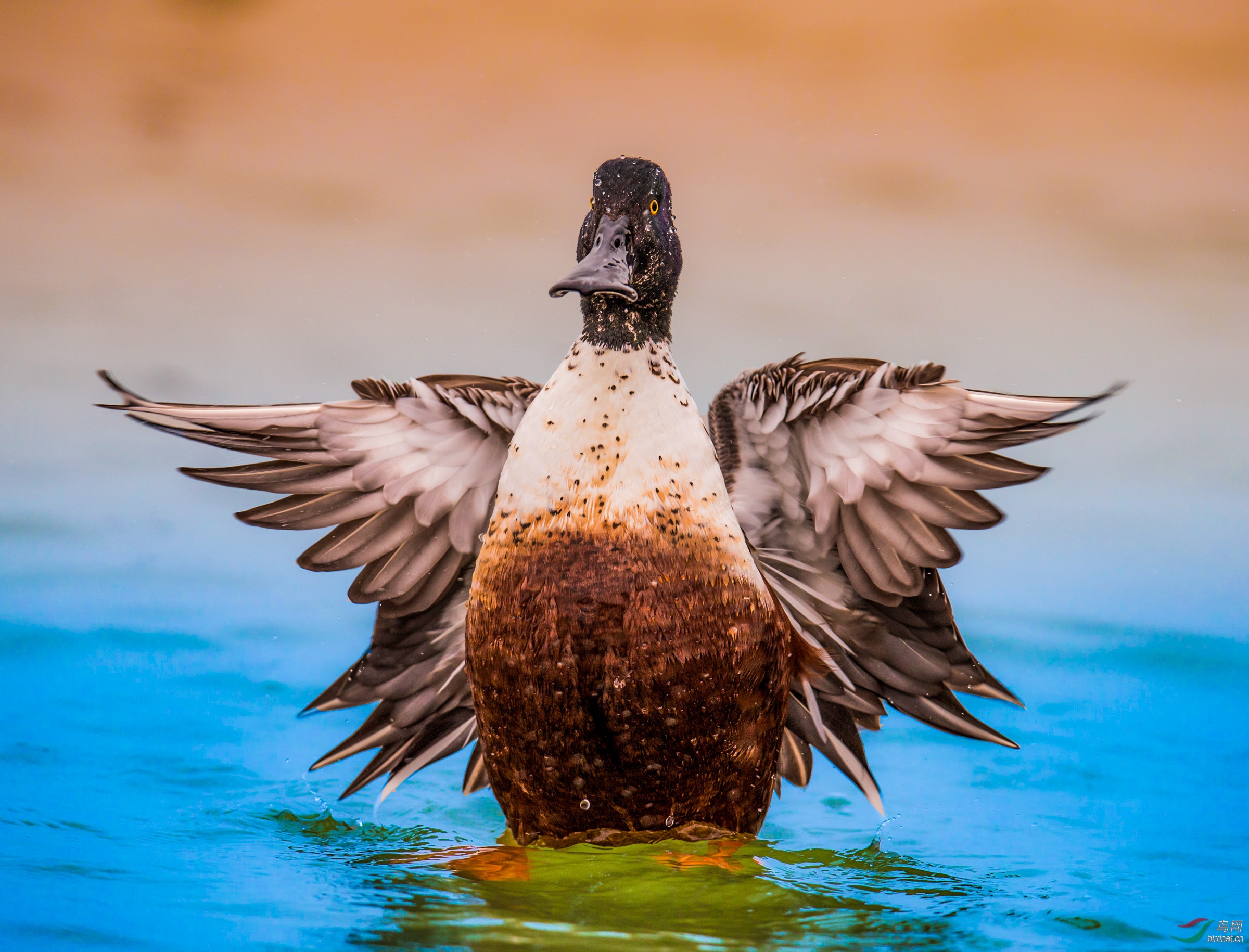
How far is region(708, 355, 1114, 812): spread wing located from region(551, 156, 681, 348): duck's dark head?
1.27 feet

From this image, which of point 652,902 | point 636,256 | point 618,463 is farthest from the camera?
point 636,256

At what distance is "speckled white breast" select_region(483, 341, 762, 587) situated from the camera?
3.02 metres

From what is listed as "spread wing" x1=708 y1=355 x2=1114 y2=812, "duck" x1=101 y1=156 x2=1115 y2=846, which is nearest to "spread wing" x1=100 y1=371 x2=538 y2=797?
"duck" x1=101 y1=156 x2=1115 y2=846

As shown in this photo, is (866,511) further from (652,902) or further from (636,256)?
(652,902)

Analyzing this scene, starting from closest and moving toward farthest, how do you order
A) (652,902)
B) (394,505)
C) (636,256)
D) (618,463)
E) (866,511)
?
(652,902)
(618,463)
(636,256)
(866,511)
(394,505)

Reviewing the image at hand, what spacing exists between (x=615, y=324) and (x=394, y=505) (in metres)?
1.03

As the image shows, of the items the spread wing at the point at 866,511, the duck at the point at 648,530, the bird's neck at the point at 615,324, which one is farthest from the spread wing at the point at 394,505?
the spread wing at the point at 866,511

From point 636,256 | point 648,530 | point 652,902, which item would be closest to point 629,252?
point 636,256

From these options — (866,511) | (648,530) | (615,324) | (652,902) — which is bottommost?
(652,902)

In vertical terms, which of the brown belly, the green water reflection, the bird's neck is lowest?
the green water reflection

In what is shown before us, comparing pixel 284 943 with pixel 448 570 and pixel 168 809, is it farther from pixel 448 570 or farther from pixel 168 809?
pixel 168 809

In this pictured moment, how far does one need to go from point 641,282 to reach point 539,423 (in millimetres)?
506

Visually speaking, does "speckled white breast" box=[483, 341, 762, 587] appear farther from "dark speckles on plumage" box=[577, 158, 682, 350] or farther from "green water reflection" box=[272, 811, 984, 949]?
"green water reflection" box=[272, 811, 984, 949]

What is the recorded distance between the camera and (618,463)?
120 inches
